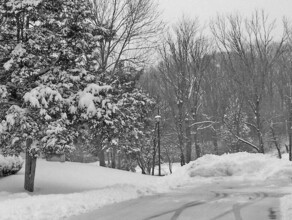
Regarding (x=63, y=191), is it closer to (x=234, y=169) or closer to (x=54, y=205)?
(x=54, y=205)

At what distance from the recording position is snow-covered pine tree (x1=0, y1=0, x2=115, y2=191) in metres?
11.4

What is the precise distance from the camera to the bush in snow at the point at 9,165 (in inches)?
608

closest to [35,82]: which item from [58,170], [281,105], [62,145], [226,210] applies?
[62,145]

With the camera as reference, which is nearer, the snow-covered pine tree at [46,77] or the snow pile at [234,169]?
the snow-covered pine tree at [46,77]

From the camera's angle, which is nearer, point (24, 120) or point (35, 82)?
point (24, 120)

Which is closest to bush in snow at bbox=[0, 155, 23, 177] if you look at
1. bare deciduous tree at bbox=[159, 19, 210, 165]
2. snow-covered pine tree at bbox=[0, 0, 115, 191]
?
snow-covered pine tree at bbox=[0, 0, 115, 191]

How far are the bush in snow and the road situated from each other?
23.0 feet

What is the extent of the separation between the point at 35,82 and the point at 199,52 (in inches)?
831

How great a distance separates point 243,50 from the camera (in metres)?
29.7

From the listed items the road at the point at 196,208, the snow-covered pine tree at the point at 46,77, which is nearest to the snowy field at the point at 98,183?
the road at the point at 196,208

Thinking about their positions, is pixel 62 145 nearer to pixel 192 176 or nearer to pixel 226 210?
pixel 226 210

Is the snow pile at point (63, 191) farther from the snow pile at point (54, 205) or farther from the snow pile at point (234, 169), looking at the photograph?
the snow pile at point (234, 169)

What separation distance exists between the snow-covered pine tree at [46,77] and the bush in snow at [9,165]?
108 inches

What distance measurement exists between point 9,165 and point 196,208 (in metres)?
9.60
